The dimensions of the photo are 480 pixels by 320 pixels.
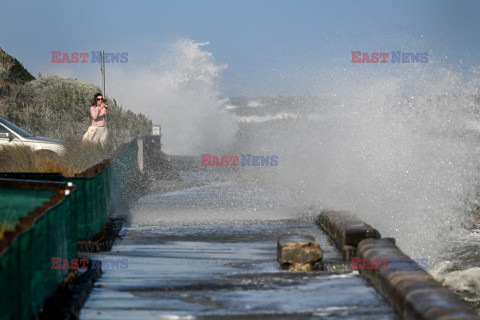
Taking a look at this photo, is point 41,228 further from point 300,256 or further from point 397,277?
point 300,256

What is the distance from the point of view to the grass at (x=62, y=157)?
17625 millimetres

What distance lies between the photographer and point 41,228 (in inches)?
238

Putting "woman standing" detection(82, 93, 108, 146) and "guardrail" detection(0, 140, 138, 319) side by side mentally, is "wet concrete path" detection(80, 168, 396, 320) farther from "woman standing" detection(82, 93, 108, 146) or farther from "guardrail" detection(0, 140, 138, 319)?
"woman standing" detection(82, 93, 108, 146)

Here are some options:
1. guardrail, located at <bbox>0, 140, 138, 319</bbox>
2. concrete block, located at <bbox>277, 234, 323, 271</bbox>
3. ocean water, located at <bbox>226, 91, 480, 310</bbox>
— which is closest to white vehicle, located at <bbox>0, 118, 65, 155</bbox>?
ocean water, located at <bbox>226, 91, 480, 310</bbox>

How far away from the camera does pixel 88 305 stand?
6.93 metres

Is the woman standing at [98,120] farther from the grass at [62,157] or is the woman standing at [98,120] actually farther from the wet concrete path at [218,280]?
the wet concrete path at [218,280]

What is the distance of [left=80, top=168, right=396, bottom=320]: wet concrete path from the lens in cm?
666

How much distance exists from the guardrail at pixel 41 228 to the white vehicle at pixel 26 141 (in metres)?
8.89

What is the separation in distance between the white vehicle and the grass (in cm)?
33

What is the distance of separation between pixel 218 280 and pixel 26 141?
14.2 m

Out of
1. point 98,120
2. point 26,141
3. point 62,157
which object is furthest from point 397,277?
point 98,120

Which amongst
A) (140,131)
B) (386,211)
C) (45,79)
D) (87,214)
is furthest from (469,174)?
→ (45,79)

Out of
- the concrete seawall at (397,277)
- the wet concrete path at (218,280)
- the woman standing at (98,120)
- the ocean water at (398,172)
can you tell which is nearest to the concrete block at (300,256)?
the wet concrete path at (218,280)

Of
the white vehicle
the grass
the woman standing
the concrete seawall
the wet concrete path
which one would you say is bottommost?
the wet concrete path
